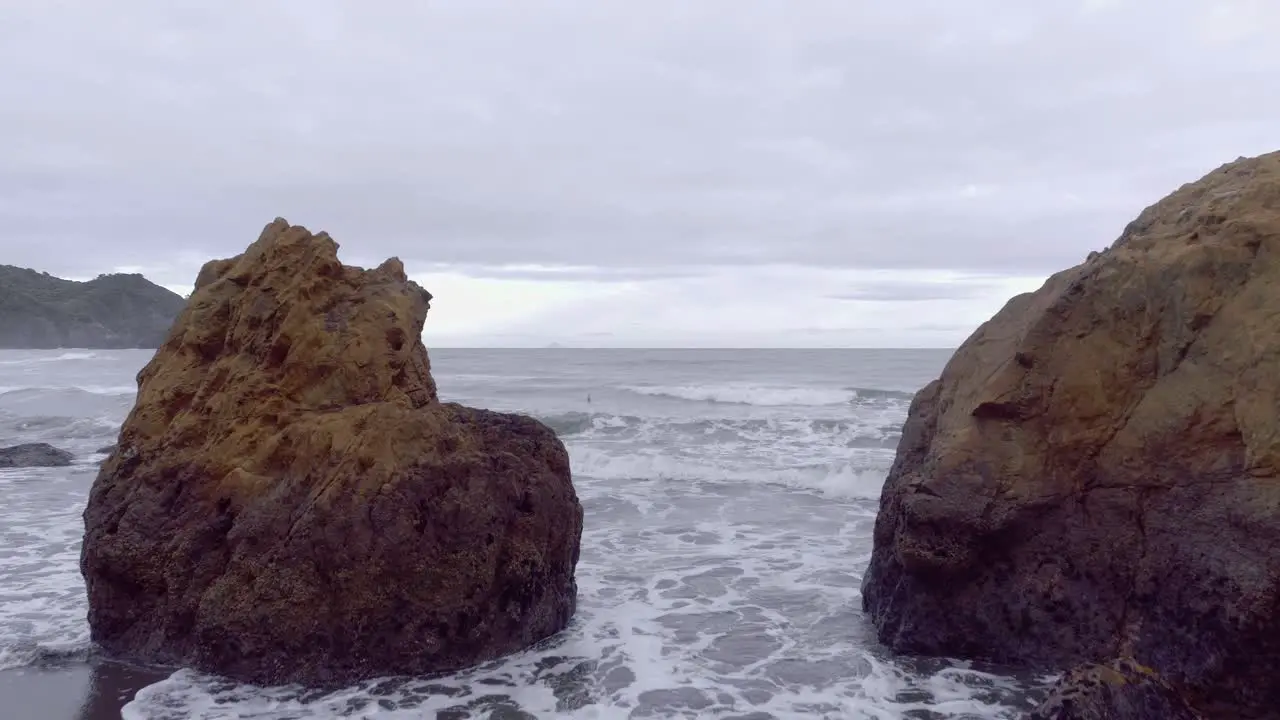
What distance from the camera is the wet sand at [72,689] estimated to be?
16.8ft

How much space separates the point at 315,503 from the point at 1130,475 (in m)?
4.50

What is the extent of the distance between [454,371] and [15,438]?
2840 centimetres

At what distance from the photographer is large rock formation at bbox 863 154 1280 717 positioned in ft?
15.0

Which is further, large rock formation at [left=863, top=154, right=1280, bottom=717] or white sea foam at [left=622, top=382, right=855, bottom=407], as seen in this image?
white sea foam at [left=622, top=382, right=855, bottom=407]

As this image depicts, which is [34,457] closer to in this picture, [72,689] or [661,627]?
[72,689]

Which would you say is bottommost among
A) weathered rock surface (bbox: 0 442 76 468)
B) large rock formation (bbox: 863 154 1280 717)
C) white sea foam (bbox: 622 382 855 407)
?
weathered rock surface (bbox: 0 442 76 468)

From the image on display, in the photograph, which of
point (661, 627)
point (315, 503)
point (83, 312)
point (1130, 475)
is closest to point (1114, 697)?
point (1130, 475)

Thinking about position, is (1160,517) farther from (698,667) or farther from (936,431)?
(698,667)

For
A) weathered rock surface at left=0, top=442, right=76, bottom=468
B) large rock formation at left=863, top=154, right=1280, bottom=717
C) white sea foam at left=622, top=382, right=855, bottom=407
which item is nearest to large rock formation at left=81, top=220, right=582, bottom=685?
large rock formation at left=863, top=154, right=1280, bottom=717

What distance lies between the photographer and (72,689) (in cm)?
541

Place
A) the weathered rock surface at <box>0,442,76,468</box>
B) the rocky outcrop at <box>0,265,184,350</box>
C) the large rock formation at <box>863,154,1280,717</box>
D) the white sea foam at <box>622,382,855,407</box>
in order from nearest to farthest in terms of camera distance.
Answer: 1. the large rock formation at <box>863,154,1280,717</box>
2. the weathered rock surface at <box>0,442,76,468</box>
3. the white sea foam at <box>622,382,855,407</box>
4. the rocky outcrop at <box>0,265,184,350</box>

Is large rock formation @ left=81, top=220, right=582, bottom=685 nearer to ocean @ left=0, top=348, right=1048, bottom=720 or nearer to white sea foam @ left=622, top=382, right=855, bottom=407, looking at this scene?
ocean @ left=0, top=348, right=1048, bottom=720

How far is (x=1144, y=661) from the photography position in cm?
486

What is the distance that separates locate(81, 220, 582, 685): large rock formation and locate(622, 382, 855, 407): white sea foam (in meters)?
20.1
